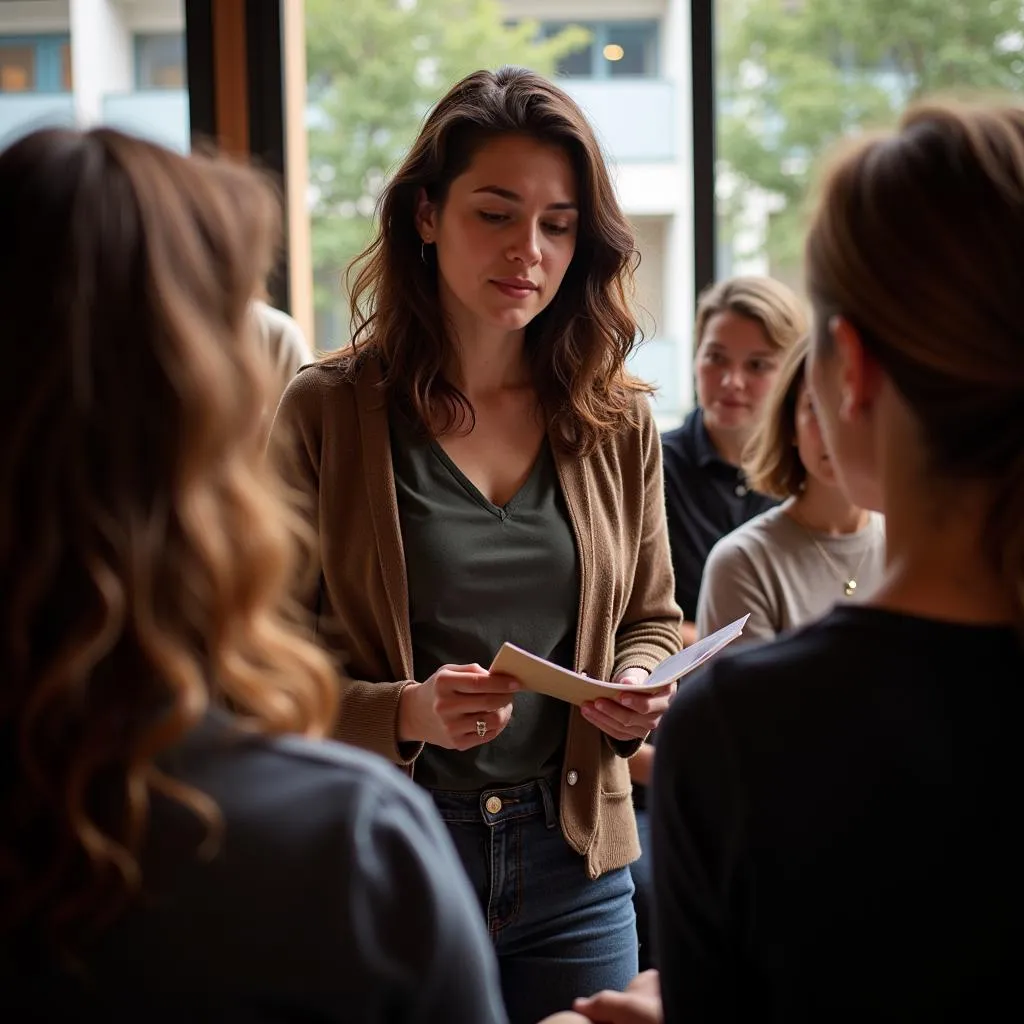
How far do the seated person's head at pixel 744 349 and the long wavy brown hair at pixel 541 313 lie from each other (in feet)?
3.18

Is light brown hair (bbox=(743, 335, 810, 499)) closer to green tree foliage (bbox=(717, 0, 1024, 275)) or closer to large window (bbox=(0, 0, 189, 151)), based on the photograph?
green tree foliage (bbox=(717, 0, 1024, 275))

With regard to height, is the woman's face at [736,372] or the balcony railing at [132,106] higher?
the balcony railing at [132,106]

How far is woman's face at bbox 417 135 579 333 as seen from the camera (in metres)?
1.88

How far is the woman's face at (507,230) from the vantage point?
188cm

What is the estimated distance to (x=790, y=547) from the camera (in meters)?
2.34

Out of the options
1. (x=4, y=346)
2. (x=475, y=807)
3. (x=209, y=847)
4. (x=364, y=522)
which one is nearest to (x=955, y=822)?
(x=209, y=847)

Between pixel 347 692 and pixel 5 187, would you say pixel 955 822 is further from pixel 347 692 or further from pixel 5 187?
pixel 347 692

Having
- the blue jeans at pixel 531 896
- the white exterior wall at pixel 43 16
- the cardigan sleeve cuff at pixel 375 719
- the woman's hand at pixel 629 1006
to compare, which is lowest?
the blue jeans at pixel 531 896

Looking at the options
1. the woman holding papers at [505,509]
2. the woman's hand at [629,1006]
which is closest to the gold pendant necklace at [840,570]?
the woman holding papers at [505,509]

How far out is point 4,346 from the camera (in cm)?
80

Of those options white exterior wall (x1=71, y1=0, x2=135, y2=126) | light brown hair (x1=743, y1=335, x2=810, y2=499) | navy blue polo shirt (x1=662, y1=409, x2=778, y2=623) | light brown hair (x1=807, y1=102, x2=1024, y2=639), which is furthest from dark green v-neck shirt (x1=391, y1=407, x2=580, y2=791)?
white exterior wall (x1=71, y1=0, x2=135, y2=126)

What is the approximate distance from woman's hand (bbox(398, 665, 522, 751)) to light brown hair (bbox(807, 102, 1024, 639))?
781 millimetres

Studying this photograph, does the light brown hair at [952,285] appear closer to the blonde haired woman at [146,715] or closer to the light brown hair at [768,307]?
the blonde haired woman at [146,715]

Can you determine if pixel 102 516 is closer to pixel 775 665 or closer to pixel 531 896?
pixel 775 665
